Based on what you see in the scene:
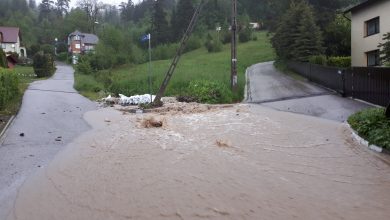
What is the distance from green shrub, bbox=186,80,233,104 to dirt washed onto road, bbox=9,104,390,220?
30.5ft

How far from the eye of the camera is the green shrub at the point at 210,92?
82.4 feet

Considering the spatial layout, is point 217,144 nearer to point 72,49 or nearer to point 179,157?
point 179,157

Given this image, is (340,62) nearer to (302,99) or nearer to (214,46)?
(302,99)

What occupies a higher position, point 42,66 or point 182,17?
point 182,17

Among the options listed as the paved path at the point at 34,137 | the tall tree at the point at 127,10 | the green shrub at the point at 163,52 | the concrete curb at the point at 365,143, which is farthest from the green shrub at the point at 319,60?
the tall tree at the point at 127,10

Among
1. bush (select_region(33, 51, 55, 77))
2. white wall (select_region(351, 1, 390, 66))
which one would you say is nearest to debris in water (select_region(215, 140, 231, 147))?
white wall (select_region(351, 1, 390, 66))

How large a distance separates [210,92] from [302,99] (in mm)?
5236

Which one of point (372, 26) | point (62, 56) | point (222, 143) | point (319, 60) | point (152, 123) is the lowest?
point (222, 143)

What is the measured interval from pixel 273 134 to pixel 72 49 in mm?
91220

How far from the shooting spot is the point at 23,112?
821 inches

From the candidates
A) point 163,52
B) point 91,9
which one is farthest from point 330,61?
point 91,9

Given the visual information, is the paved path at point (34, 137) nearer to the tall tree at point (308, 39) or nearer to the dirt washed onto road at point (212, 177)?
the dirt washed onto road at point (212, 177)

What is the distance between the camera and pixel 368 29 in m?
32.8

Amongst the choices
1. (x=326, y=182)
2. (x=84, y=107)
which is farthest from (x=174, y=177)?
(x=84, y=107)
